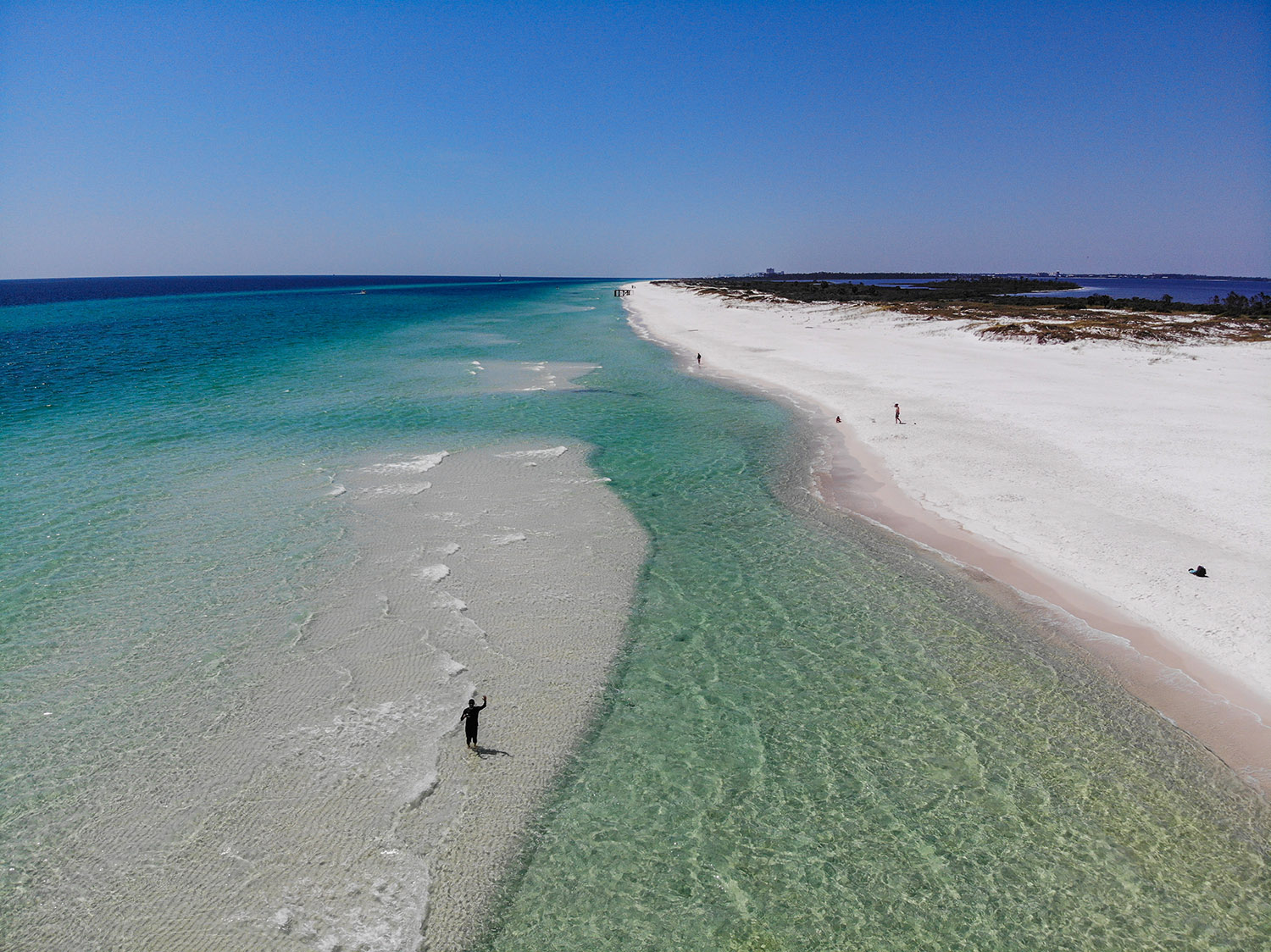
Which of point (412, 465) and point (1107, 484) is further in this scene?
Result: point (412, 465)

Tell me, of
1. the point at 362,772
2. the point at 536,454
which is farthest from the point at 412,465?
the point at 362,772

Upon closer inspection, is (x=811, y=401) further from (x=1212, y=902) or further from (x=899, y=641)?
(x=1212, y=902)

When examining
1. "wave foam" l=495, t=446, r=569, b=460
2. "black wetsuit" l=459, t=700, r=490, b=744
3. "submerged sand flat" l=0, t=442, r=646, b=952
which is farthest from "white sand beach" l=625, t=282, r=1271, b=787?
"black wetsuit" l=459, t=700, r=490, b=744

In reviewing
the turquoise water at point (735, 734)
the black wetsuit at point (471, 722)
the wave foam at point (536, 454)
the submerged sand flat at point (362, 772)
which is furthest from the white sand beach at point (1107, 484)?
the black wetsuit at point (471, 722)

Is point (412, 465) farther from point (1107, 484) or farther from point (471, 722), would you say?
point (1107, 484)

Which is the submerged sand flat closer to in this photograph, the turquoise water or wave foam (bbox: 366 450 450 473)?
the turquoise water

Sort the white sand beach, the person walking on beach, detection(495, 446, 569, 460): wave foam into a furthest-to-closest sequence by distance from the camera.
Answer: detection(495, 446, 569, 460): wave foam, the white sand beach, the person walking on beach

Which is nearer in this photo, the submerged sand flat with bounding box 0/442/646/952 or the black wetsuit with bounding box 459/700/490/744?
the submerged sand flat with bounding box 0/442/646/952
